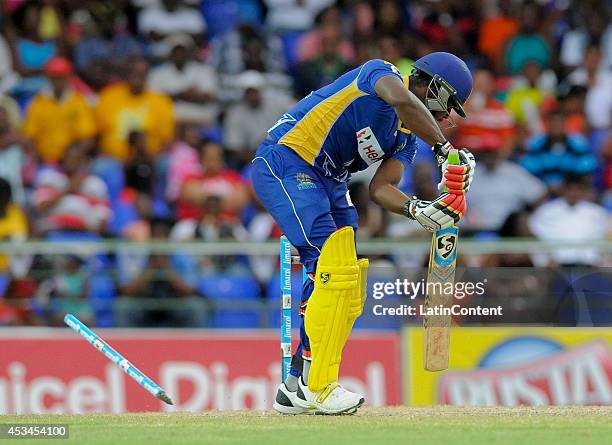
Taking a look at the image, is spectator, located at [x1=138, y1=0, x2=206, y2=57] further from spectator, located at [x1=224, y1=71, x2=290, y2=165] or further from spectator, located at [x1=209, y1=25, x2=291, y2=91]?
spectator, located at [x1=224, y1=71, x2=290, y2=165]

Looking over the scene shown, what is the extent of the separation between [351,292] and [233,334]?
3.03 metres

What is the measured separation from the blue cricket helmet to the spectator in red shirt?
515 centimetres

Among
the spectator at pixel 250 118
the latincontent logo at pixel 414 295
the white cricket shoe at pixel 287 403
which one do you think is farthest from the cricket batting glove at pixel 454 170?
the spectator at pixel 250 118

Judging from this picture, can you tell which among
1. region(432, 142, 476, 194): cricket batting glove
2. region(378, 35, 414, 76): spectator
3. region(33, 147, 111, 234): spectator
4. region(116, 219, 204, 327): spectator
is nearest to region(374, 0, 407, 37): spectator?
region(378, 35, 414, 76): spectator

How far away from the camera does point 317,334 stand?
766 centimetres

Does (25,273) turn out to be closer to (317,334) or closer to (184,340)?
(184,340)

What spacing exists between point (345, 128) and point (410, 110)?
62 centimetres

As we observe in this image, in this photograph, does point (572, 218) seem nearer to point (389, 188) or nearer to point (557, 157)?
point (557, 157)

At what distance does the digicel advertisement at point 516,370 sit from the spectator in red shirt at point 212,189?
3.11 meters

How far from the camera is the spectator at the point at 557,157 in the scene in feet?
43.3

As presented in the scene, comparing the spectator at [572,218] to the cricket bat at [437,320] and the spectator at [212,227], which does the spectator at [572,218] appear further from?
the cricket bat at [437,320]

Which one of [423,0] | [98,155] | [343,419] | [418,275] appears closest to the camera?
[343,419]

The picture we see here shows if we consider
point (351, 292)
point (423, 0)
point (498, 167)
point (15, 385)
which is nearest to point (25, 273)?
point (15, 385)

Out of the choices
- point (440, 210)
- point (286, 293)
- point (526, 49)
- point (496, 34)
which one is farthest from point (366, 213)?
point (440, 210)
